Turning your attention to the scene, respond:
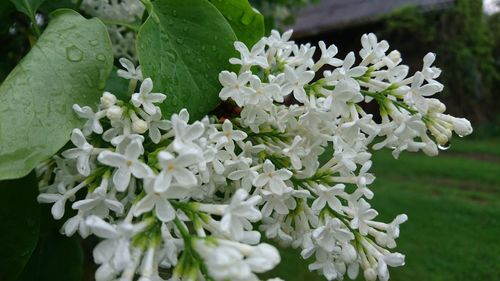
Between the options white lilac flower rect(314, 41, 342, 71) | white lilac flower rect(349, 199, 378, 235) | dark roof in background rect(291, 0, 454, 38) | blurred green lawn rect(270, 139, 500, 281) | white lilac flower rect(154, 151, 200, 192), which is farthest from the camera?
dark roof in background rect(291, 0, 454, 38)

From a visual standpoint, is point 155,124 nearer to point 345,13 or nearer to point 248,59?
point 248,59

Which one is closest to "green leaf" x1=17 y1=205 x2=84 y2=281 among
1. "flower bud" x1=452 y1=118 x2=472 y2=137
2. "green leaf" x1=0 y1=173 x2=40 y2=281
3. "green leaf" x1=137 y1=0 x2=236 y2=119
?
"green leaf" x1=0 y1=173 x2=40 y2=281

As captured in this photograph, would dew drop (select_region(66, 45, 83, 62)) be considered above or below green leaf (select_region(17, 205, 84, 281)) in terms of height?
above

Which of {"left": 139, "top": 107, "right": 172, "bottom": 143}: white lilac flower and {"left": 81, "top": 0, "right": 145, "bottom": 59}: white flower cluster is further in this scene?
{"left": 81, "top": 0, "right": 145, "bottom": 59}: white flower cluster

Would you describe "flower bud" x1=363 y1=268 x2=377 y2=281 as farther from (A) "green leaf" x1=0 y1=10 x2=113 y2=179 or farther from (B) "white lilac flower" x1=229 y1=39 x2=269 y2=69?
(A) "green leaf" x1=0 y1=10 x2=113 y2=179

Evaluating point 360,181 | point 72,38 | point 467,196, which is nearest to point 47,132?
point 72,38

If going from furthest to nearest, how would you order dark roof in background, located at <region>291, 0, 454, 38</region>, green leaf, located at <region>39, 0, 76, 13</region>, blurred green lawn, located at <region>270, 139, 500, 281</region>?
dark roof in background, located at <region>291, 0, 454, 38</region>
blurred green lawn, located at <region>270, 139, 500, 281</region>
green leaf, located at <region>39, 0, 76, 13</region>

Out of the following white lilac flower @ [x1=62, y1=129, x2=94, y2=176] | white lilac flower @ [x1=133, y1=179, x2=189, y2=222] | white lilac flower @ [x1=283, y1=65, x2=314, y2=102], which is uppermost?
white lilac flower @ [x1=283, y1=65, x2=314, y2=102]
